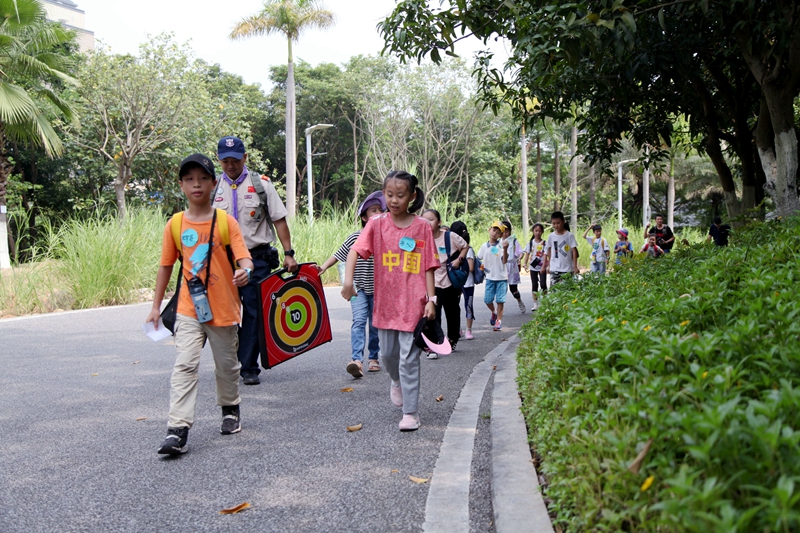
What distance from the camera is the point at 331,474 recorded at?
14.5 feet

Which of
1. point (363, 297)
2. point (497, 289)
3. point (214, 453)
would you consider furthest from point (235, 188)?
point (497, 289)

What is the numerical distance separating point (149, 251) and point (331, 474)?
12571 millimetres

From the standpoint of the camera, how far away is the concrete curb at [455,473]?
144 inches

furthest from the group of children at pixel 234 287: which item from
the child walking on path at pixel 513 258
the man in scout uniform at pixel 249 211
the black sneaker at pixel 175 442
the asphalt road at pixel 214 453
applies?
the child walking on path at pixel 513 258

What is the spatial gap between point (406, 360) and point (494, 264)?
22.9ft

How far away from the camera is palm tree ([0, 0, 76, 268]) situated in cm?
1969

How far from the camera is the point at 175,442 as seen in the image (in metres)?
4.73

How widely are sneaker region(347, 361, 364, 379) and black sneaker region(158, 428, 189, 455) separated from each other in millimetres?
2646

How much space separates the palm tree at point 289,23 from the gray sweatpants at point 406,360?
23.2 metres

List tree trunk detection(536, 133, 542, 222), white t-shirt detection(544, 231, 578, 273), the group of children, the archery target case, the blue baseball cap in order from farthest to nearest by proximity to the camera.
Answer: tree trunk detection(536, 133, 542, 222), white t-shirt detection(544, 231, 578, 273), the blue baseball cap, the archery target case, the group of children

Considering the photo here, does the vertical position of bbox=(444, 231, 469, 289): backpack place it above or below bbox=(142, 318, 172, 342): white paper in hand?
above

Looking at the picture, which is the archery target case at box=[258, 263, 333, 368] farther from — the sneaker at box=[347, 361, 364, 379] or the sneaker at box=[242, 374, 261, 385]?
the sneaker at box=[242, 374, 261, 385]

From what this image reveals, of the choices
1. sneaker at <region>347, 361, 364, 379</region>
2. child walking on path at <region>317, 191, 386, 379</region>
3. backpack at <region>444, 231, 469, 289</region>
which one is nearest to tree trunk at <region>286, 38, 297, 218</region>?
backpack at <region>444, 231, 469, 289</region>

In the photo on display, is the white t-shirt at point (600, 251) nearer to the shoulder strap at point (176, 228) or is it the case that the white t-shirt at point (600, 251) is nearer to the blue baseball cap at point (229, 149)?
the blue baseball cap at point (229, 149)
